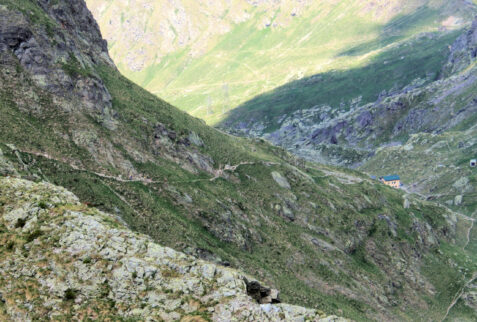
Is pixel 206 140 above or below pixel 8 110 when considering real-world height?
above

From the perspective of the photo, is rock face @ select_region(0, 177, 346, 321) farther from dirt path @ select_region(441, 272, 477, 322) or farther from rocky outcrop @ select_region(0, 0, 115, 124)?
dirt path @ select_region(441, 272, 477, 322)

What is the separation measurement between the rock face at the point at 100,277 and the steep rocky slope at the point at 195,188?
2.37m

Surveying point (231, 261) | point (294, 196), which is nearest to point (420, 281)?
point (294, 196)

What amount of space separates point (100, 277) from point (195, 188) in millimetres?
41152

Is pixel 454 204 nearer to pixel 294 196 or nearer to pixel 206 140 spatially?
pixel 294 196

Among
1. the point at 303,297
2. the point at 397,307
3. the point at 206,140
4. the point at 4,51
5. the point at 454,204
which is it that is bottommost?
the point at 303,297

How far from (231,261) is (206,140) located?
4070 centimetres

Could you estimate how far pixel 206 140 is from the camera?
295 feet

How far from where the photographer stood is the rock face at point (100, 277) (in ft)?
82.1

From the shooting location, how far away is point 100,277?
88.3ft

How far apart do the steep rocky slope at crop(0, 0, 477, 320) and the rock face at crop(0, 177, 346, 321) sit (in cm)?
237

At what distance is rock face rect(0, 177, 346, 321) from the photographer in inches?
985

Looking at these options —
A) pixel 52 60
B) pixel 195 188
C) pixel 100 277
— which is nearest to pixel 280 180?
pixel 195 188

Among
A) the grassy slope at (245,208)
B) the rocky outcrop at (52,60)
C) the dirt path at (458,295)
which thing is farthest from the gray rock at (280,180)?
the dirt path at (458,295)
